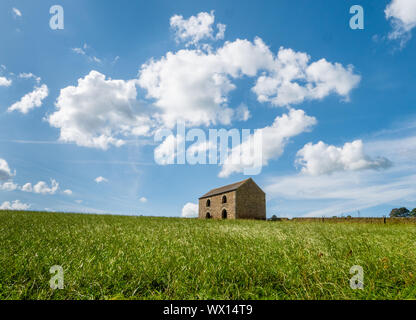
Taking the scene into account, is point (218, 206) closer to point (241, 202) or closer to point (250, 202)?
point (241, 202)

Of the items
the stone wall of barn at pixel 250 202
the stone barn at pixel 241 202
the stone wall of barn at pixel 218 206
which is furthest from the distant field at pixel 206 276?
the stone wall of barn at pixel 218 206

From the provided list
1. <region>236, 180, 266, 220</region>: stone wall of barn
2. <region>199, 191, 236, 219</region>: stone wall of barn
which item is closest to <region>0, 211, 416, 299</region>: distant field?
<region>236, 180, 266, 220</region>: stone wall of barn

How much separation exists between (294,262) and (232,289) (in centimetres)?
140

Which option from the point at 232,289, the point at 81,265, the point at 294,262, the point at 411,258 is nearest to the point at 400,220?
the point at 411,258

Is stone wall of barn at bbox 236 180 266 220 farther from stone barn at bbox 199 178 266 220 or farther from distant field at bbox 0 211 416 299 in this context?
distant field at bbox 0 211 416 299

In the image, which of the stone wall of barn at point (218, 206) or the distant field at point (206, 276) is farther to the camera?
the stone wall of barn at point (218, 206)

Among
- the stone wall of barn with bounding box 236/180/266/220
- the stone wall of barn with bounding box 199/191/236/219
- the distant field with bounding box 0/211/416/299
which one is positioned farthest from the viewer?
the stone wall of barn with bounding box 199/191/236/219

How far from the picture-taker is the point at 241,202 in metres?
32.4

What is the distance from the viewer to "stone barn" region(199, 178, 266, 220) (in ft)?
106

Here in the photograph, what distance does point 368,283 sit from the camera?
108 inches

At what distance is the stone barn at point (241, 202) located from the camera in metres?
32.2

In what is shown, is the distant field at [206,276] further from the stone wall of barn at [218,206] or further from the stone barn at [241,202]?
the stone wall of barn at [218,206]
